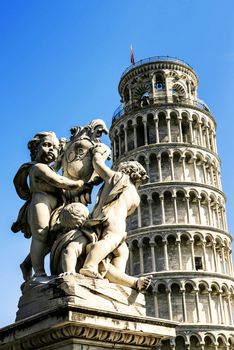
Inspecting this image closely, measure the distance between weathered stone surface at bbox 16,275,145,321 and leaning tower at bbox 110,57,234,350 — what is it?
35360 mm

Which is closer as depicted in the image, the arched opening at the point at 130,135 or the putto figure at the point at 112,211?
the putto figure at the point at 112,211

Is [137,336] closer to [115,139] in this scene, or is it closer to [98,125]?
[98,125]

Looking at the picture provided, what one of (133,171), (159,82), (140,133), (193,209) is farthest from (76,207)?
(159,82)

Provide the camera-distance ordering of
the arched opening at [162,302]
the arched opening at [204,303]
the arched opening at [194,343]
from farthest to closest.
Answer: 1. the arched opening at [204,303]
2. the arched opening at [162,302]
3. the arched opening at [194,343]

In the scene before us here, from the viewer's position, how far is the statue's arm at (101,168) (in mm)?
4316

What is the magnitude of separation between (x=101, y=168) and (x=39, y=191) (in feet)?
1.67

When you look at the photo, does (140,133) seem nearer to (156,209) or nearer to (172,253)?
(156,209)

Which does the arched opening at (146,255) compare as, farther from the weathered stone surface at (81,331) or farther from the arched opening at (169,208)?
the weathered stone surface at (81,331)

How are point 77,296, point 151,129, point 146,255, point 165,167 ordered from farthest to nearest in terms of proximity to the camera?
point 151,129 < point 165,167 < point 146,255 < point 77,296

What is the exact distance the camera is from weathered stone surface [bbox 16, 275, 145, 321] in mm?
3512

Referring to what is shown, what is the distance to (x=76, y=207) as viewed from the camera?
402 cm

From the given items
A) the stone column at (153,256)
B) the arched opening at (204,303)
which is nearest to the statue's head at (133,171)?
the arched opening at (204,303)

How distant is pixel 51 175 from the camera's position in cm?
425

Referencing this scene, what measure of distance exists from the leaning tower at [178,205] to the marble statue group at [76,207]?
3502 centimetres
